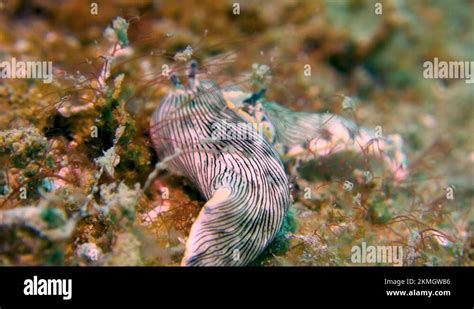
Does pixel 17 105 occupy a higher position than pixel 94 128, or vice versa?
pixel 17 105

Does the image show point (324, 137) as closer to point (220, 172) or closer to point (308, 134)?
point (308, 134)

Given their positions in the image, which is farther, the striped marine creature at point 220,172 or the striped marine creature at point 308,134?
the striped marine creature at point 308,134

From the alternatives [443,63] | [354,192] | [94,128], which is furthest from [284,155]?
[443,63]
